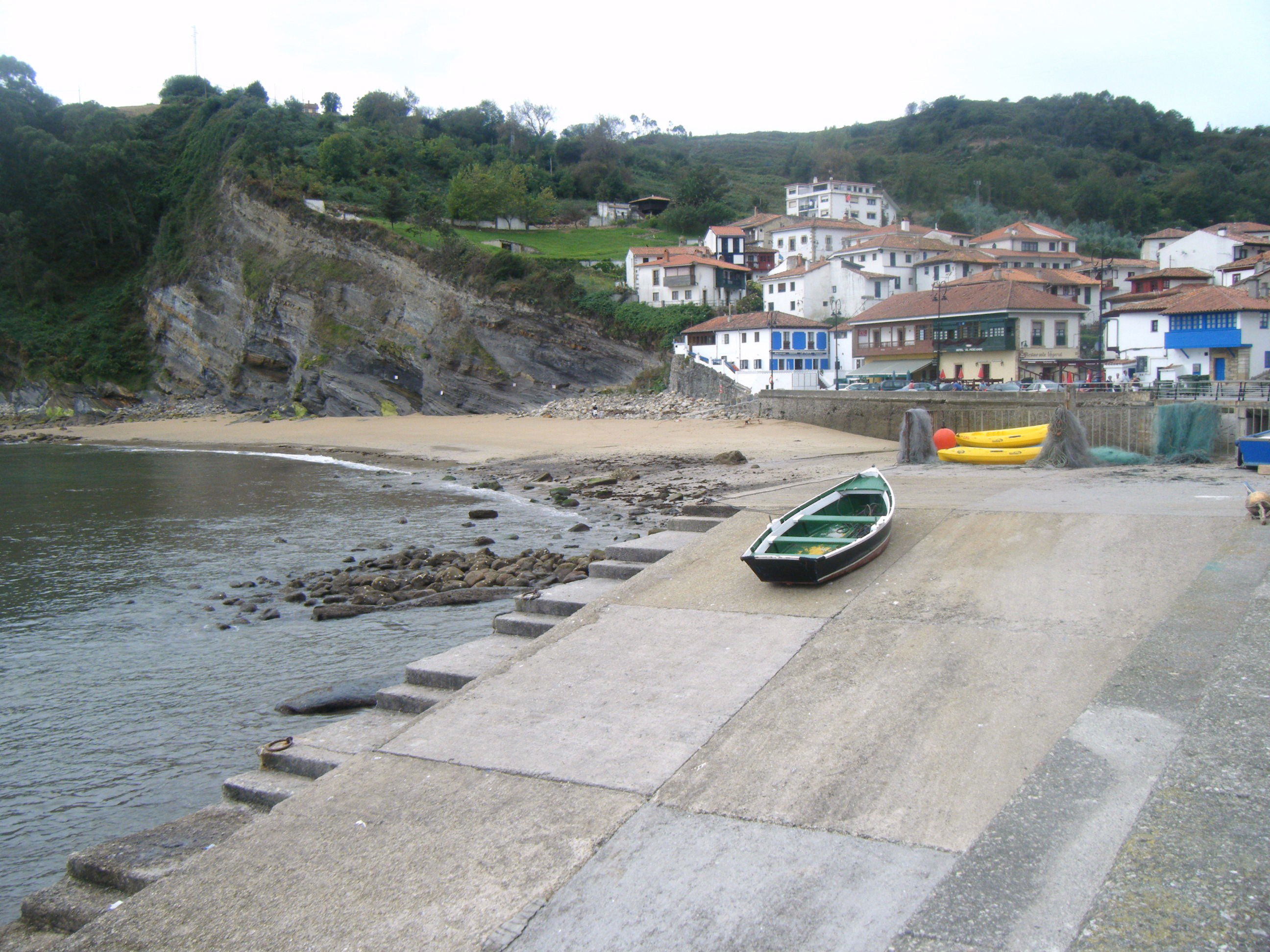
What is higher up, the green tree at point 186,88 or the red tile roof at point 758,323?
the green tree at point 186,88

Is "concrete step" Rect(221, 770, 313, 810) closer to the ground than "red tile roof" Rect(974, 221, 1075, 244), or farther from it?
closer to the ground

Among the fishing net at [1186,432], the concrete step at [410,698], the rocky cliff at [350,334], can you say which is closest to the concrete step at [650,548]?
the concrete step at [410,698]

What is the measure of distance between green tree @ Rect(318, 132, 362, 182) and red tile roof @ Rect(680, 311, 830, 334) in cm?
3832

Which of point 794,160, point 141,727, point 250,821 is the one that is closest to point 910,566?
point 250,821

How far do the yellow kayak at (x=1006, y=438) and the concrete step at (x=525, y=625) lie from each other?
1463 cm

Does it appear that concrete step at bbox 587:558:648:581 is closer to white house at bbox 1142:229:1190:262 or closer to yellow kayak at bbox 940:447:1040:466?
yellow kayak at bbox 940:447:1040:466

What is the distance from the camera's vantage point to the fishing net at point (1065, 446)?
62.3 feet

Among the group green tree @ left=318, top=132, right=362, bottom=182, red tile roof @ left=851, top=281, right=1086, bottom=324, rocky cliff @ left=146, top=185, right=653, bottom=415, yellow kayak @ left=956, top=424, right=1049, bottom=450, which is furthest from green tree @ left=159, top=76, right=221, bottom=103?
yellow kayak @ left=956, top=424, right=1049, bottom=450

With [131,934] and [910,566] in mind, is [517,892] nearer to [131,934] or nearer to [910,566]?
[131,934]

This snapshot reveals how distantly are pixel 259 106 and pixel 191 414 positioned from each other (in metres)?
28.7

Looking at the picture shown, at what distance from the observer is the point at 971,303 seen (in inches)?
1876

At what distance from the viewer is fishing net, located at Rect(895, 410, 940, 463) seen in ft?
66.2

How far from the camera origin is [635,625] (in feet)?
32.1

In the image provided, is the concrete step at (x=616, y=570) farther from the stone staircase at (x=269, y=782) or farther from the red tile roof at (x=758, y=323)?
the red tile roof at (x=758, y=323)
